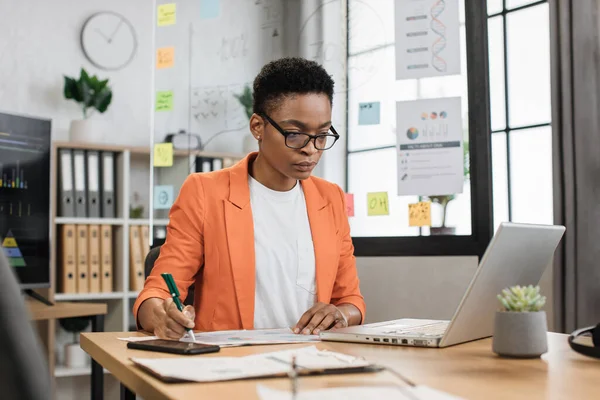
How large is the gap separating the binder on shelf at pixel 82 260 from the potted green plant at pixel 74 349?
→ 0.86ft

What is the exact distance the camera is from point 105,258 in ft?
12.4

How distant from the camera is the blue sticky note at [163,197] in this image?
11.2ft

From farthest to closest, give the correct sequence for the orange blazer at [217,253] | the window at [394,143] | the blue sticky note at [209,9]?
the blue sticky note at [209,9], the window at [394,143], the orange blazer at [217,253]

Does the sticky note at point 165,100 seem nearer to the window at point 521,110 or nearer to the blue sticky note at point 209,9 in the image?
the blue sticky note at point 209,9

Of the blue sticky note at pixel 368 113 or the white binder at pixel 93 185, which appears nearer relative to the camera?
the blue sticky note at pixel 368 113

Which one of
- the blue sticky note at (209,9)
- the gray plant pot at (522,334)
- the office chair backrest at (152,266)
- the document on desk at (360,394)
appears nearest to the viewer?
the document on desk at (360,394)

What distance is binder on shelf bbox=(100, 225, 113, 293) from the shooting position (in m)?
3.78

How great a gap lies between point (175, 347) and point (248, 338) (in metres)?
0.20

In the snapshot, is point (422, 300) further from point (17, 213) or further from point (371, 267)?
point (17, 213)

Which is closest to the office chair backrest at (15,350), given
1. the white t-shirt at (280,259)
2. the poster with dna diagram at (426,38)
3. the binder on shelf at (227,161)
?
the white t-shirt at (280,259)

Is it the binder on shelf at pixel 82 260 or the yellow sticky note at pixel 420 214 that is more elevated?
the yellow sticky note at pixel 420 214

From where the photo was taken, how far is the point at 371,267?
265 centimetres

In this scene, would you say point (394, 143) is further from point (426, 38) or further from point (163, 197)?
point (163, 197)

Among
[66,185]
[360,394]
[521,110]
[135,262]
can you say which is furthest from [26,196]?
[360,394]
